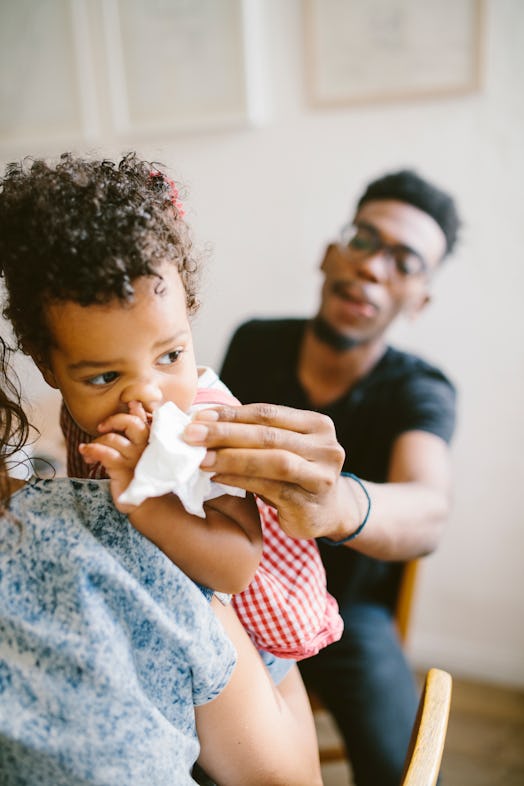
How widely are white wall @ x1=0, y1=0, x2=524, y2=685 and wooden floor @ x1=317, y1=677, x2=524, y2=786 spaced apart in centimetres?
9

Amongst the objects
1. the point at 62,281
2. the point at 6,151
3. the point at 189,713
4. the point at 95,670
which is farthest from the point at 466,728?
the point at 6,151

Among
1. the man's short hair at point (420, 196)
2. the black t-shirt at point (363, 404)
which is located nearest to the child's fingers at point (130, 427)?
the black t-shirt at point (363, 404)

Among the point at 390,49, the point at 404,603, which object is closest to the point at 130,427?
the point at 404,603

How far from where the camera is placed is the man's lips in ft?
5.00

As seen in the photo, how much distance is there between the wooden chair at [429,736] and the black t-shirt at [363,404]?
57 cm

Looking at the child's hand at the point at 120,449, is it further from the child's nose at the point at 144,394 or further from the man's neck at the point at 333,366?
the man's neck at the point at 333,366

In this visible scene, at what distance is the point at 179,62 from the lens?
1.97m

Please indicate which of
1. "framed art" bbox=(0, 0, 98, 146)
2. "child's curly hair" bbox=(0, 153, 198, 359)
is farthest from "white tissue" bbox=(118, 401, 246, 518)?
"framed art" bbox=(0, 0, 98, 146)

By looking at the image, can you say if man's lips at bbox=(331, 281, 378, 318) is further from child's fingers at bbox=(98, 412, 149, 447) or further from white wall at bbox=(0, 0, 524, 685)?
child's fingers at bbox=(98, 412, 149, 447)

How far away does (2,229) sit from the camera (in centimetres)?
62

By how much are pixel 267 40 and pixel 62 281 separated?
1.62 m

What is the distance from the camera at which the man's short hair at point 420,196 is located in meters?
1.60

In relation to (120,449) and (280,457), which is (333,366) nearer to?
(280,457)

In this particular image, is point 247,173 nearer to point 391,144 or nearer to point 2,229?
point 391,144
